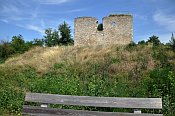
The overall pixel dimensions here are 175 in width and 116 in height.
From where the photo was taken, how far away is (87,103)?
5180mm

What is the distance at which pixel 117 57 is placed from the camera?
58.2ft

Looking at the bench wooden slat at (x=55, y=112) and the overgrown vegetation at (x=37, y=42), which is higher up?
the overgrown vegetation at (x=37, y=42)

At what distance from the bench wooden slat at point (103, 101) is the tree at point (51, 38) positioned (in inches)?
1305

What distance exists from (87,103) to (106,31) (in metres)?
22.0

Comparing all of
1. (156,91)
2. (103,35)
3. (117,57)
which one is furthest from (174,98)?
(103,35)

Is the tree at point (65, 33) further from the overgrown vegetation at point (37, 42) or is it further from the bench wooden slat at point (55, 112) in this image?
the bench wooden slat at point (55, 112)

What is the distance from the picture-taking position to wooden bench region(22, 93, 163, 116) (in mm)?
4906

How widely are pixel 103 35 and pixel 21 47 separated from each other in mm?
10558

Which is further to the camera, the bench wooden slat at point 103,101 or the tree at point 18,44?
the tree at point 18,44

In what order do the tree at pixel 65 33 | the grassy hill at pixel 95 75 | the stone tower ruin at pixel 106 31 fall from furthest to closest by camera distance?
the tree at pixel 65 33, the stone tower ruin at pixel 106 31, the grassy hill at pixel 95 75

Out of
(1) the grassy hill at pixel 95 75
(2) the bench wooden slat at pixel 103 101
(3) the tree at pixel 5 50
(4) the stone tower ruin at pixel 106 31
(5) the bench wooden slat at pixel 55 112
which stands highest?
(4) the stone tower ruin at pixel 106 31

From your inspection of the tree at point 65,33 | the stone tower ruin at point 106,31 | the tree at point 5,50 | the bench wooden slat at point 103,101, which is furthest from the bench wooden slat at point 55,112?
the tree at point 65,33

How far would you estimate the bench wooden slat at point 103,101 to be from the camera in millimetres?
4863

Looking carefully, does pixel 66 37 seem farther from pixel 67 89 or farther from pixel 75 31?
pixel 67 89
